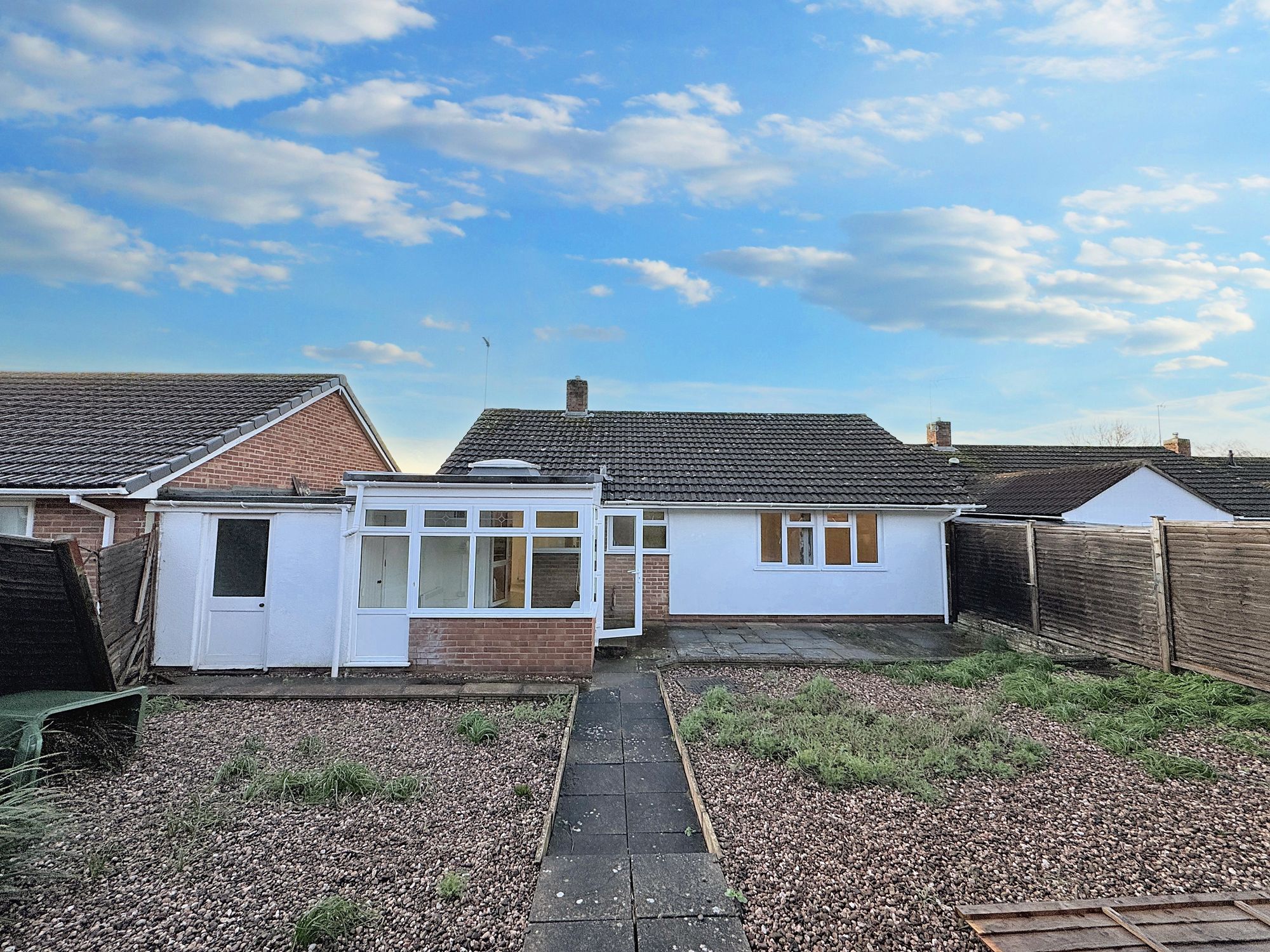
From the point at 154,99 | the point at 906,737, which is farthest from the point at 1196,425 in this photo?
the point at 154,99

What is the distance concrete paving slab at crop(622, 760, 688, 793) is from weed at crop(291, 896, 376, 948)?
2.14 m

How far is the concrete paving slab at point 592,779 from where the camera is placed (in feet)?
14.8

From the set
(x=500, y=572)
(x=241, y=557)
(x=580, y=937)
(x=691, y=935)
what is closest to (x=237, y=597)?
(x=241, y=557)

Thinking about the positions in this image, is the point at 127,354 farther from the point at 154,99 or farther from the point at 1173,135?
the point at 1173,135

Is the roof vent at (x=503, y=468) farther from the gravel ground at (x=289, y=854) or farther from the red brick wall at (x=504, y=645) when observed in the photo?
the gravel ground at (x=289, y=854)

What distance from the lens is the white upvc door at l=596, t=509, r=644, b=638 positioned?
10586 millimetres

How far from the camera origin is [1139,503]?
1180cm

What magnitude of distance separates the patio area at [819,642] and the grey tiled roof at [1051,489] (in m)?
3.27

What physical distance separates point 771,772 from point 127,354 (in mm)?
16253

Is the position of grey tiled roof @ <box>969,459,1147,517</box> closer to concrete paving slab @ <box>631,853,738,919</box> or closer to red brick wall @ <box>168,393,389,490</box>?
concrete paving slab @ <box>631,853,738,919</box>

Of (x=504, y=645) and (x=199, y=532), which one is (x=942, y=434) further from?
(x=199, y=532)

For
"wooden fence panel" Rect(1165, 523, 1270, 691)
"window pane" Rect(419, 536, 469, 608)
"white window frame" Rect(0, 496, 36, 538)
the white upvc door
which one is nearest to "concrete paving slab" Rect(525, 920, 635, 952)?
"window pane" Rect(419, 536, 469, 608)

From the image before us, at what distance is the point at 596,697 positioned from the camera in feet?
22.5

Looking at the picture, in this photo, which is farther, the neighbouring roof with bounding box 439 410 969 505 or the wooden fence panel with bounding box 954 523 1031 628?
the neighbouring roof with bounding box 439 410 969 505
